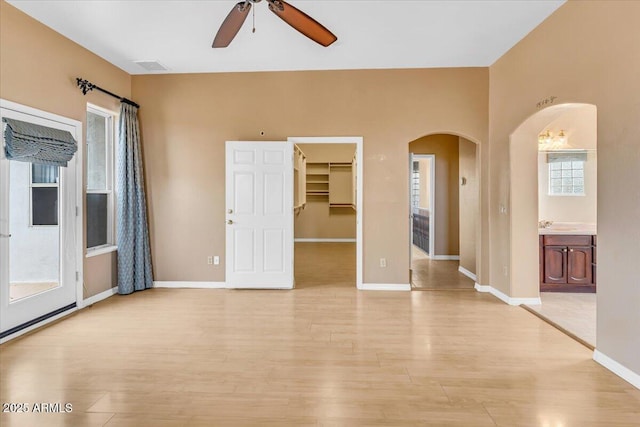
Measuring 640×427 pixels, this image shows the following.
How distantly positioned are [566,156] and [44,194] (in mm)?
6762

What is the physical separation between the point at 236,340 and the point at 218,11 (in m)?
3.17

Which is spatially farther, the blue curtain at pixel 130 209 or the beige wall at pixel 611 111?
the blue curtain at pixel 130 209

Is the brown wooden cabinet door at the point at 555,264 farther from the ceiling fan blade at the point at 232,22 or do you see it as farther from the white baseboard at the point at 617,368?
the ceiling fan blade at the point at 232,22

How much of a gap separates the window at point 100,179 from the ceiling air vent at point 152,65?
31.1 inches

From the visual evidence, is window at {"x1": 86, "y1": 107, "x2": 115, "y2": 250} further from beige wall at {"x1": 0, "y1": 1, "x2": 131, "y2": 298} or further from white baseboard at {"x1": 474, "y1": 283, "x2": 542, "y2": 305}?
white baseboard at {"x1": 474, "y1": 283, "x2": 542, "y2": 305}

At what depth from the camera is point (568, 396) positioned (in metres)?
2.28

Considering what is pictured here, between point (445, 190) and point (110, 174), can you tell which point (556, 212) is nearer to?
point (445, 190)

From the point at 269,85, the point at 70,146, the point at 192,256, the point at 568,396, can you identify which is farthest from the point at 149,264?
the point at 568,396

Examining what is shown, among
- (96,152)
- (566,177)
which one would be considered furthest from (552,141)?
(96,152)

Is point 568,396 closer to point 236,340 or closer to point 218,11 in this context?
point 236,340

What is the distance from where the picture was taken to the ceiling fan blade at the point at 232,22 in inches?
97.0

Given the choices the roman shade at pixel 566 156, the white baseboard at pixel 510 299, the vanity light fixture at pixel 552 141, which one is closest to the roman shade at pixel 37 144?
the white baseboard at pixel 510 299

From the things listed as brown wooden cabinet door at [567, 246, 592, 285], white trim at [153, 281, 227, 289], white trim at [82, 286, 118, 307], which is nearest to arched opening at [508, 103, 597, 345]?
brown wooden cabinet door at [567, 246, 592, 285]

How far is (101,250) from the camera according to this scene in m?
4.50
